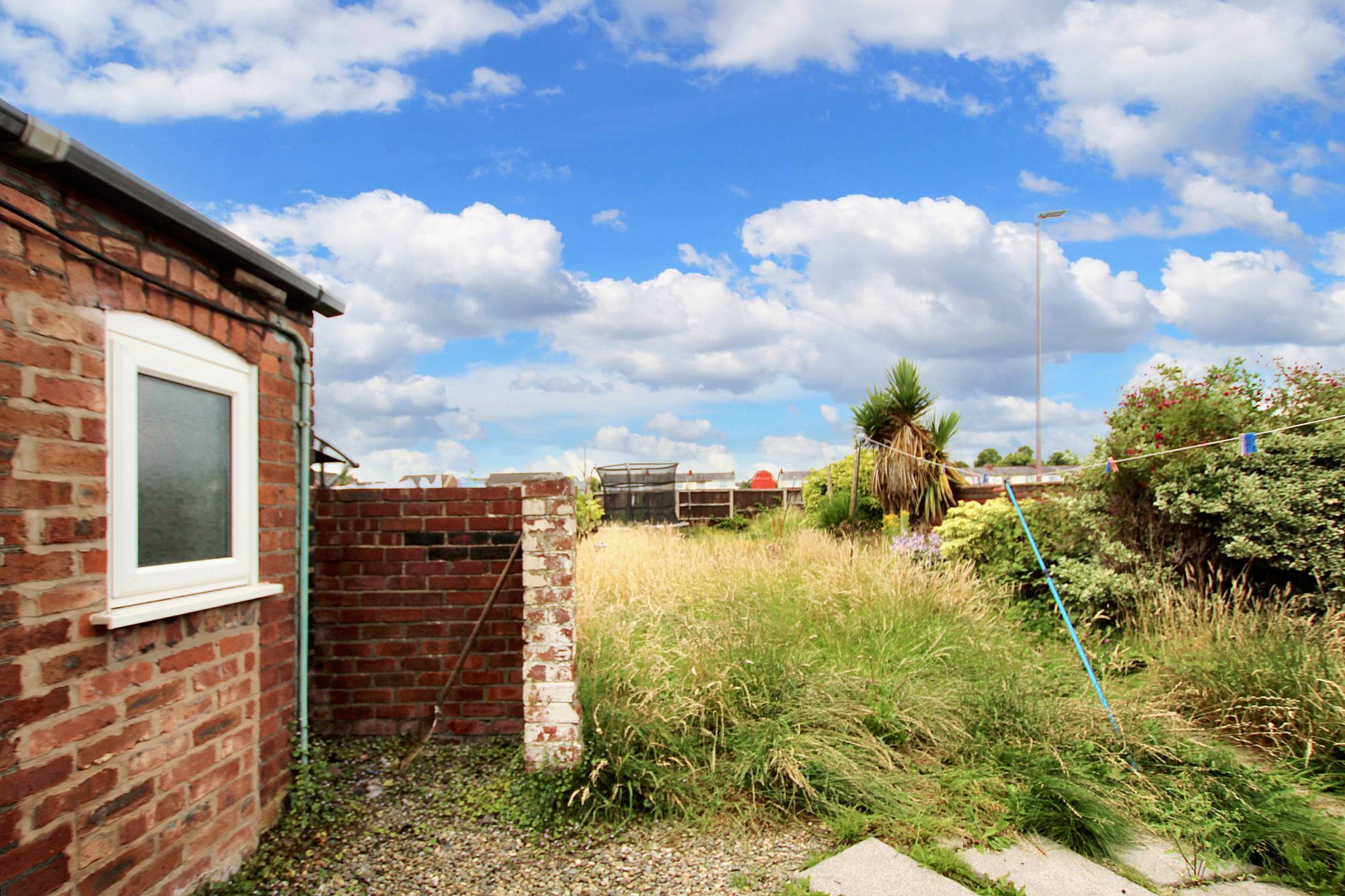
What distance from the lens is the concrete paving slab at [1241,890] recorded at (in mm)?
3252

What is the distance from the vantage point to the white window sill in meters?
2.73

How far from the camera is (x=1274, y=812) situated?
11.9ft

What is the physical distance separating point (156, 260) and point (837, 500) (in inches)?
418

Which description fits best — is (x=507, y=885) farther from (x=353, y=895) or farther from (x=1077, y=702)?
(x=1077, y=702)

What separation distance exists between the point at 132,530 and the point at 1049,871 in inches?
151

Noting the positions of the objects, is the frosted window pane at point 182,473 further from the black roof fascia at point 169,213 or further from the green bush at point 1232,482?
the green bush at point 1232,482

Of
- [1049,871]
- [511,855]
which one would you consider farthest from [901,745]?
[511,855]

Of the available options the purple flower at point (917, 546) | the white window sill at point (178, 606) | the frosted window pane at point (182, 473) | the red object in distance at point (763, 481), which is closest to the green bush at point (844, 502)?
the purple flower at point (917, 546)

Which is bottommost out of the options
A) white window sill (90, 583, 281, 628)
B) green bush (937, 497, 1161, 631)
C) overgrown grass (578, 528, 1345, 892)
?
overgrown grass (578, 528, 1345, 892)

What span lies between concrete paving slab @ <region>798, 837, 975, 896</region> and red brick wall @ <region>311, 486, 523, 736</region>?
7.04 feet

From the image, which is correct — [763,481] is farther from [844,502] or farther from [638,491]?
[844,502]

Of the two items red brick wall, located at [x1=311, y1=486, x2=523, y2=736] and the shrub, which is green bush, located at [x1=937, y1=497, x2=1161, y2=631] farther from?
the shrub

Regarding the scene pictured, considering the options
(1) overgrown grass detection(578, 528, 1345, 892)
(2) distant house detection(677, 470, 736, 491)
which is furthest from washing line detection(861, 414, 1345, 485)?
(2) distant house detection(677, 470, 736, 491)

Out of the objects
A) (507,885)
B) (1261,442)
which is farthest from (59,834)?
(1261,442)
